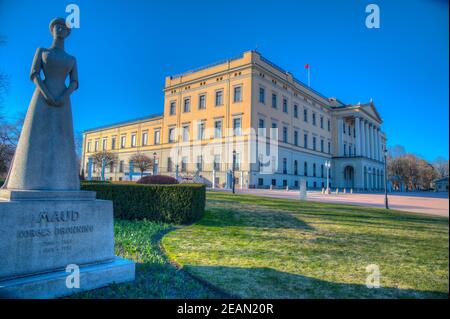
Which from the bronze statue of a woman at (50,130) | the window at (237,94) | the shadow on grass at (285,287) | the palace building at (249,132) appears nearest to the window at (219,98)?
the palace building at (249,132)

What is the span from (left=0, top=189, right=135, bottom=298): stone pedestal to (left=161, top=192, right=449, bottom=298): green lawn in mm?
1273

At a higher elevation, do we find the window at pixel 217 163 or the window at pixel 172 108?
the window at pixel 172 108

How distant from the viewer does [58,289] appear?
279 cm

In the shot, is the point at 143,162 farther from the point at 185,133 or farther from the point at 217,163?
the point at 217,163

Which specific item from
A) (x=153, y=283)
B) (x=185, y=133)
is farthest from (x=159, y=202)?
(x=185, y=133)

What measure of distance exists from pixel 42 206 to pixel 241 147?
2959 centimetres

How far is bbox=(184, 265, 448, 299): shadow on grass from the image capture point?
2.96 meters

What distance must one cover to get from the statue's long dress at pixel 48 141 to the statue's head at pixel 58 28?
24cm

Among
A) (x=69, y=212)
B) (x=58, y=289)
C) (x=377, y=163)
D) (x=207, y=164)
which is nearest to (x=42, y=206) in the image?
(x=69, y=212)

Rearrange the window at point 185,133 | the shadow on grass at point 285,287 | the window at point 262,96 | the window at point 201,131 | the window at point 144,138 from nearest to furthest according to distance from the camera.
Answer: the shadow on grass at point 285,287 < the window at point 262,96 < the window at point 201,131 < the window at point 185,133 < the window at point 144,138

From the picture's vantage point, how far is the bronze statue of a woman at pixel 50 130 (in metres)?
3.17

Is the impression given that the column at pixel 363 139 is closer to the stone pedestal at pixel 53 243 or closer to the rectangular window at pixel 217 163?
the rectangular window at pixel 217 163

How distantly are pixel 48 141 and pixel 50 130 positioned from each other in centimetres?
14

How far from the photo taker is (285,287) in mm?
3203
